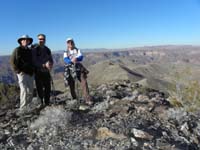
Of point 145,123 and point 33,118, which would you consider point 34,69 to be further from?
point 145,123

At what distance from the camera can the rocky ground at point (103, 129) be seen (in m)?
6.82

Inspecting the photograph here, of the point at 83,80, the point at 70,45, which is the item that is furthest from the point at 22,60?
the point at 83,80

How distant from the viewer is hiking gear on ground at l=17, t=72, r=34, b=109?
31.3 ft

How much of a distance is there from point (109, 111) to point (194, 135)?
286cm

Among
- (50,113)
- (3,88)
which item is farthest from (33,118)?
(3,88)

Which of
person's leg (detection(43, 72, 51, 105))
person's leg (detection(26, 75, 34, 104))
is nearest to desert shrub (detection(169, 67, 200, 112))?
person's leg (detection(43, 72, 51, 105))

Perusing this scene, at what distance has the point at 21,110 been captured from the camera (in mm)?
9695

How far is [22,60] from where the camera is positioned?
9258 millimetres

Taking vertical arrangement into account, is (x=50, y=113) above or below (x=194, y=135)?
above

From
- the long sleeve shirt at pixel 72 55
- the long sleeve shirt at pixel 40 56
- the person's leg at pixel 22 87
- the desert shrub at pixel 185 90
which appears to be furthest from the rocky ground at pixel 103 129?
the desert shrub at pixel 185 90

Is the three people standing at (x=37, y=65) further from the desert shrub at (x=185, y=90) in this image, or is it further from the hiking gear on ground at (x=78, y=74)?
the desert shrub at (x=185, y=90)

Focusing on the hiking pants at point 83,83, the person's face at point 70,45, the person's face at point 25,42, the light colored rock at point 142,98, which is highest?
the person's face at point 25,42

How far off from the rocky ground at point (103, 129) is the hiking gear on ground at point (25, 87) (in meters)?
0.59

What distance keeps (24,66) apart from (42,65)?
694 millimetres
